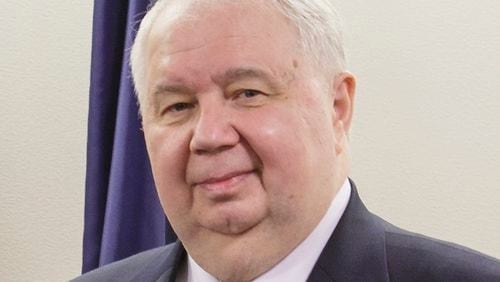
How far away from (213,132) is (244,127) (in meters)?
0.04

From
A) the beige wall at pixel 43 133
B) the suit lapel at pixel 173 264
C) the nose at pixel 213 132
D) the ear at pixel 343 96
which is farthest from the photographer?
the beige wall at pixel 43 133

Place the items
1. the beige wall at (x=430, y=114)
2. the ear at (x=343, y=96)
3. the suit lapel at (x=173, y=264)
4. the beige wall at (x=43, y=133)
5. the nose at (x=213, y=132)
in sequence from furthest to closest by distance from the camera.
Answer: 1. the beige wall at (x=43, y=133)
2. the beige wall at (x=430, y=114)
3. the suit lapel at (x=173, y=264)
4. the ear at (x=343, y=96)
5. the nose at (x=213, y=132)

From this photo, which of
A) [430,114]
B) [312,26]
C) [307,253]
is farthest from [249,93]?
[430,114]

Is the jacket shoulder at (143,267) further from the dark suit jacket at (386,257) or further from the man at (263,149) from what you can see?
the dark suit jacket at (386,257)

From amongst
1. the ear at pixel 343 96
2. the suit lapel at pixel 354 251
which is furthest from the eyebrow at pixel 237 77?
the suit lapel at pixel 354 251

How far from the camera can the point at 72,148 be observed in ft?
6.54

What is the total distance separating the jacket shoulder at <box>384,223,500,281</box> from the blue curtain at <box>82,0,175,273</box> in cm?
77

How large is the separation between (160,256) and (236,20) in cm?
44

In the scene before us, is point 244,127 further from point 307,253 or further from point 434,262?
point 434,262

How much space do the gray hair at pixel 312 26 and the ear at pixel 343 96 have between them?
0.01 meters

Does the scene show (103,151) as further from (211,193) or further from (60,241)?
(211,193)

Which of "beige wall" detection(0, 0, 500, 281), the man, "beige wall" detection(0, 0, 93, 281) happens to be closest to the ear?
the man

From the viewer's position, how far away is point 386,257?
1084 millimetres

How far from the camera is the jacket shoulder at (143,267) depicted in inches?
49.2
